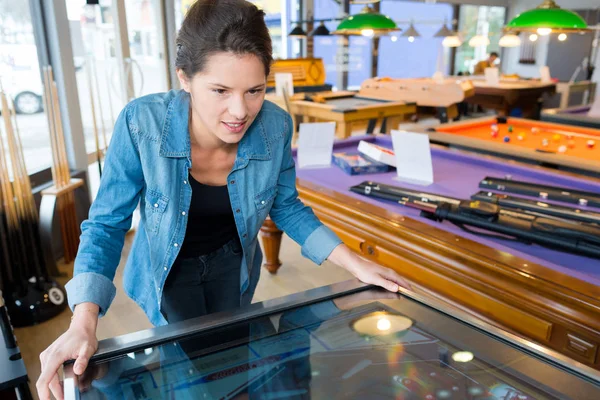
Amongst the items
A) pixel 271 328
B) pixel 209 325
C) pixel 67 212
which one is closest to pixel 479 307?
pixel 271 328

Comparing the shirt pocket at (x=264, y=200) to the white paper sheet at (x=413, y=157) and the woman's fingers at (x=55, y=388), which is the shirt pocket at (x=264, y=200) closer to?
the woman's fingers at (x=55, y=388)

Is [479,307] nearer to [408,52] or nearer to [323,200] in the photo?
[323,200]

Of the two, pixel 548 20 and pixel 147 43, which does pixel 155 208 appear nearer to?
pixel 548 20

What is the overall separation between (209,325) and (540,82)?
847 centimetres

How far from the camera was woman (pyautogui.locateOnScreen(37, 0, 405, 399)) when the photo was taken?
1.10 metres

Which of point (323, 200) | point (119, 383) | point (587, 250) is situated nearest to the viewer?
point (119, 383)

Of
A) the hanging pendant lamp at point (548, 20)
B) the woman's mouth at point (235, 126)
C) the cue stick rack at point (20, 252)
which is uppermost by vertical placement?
the hanging pendant lamp at point (548, 20)

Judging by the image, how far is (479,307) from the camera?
167cm

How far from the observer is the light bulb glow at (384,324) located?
1.05 m

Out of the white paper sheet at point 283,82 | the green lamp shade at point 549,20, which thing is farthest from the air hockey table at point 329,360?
the white paper sheet at point 283,82

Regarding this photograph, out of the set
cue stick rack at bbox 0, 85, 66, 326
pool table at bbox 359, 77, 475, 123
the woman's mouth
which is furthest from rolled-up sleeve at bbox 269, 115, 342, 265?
pool table at bbox 359, 77, 475, 123

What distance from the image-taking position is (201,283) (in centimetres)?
154

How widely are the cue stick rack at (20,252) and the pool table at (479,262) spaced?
1.58 m

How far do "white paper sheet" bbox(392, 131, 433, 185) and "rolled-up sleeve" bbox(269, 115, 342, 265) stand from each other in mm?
1132
